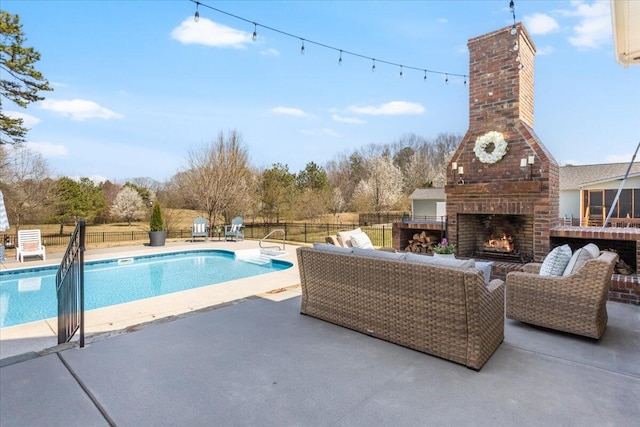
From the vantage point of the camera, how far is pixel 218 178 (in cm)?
1513

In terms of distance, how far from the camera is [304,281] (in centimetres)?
365

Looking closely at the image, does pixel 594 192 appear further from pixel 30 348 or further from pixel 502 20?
pixel 30 348

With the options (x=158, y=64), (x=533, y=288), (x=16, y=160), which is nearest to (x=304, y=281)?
(x=533, y=288)

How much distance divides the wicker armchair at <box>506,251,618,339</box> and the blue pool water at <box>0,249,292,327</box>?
19.0 ft

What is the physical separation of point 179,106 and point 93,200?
27.0 ft

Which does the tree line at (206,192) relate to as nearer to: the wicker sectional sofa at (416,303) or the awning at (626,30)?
the wicker sectional sofa at (416,303)

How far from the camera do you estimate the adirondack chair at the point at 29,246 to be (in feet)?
29.2

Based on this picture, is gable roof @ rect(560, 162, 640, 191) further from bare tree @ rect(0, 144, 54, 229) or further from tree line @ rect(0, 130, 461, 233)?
bare tree @ rect(0, 144, 54, 229)

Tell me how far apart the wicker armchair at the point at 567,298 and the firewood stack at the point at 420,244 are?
3.52 metres

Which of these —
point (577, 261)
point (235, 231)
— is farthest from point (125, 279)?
point (577, 261)

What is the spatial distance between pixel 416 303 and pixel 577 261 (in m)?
1.75

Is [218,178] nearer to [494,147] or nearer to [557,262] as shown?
[494,147]

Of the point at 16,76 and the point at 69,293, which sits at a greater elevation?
the point at 16,76

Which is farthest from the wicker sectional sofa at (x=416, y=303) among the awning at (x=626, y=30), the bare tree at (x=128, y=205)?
the bare tree at (x=128, y=205)
